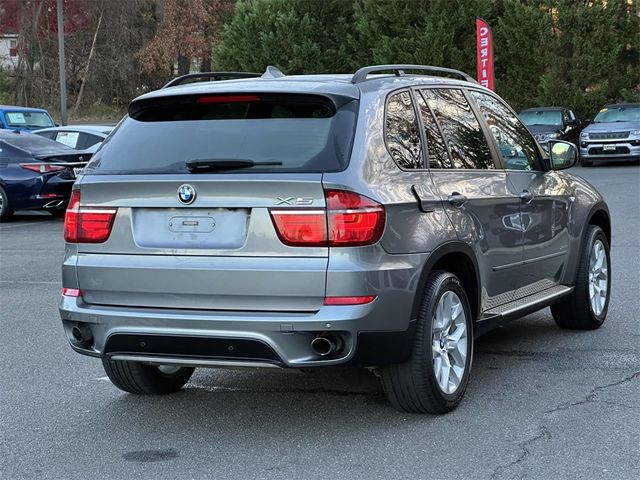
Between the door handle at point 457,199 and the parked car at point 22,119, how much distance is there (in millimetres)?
21392

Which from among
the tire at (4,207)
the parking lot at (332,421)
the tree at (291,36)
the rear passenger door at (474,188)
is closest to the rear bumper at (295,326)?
the parking lot at (332,421)

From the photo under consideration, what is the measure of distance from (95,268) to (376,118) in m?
1.54

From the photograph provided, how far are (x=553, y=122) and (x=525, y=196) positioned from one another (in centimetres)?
2572

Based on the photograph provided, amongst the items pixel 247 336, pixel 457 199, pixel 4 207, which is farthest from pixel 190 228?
pixel 4 207

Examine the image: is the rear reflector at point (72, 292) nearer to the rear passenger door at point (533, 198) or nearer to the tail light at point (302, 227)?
the tail light at point (302, 227)

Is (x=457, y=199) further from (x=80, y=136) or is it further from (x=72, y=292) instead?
(x=80, y=136)

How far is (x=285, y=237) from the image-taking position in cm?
463

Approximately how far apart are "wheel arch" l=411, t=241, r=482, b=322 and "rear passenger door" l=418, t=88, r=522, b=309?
7cm

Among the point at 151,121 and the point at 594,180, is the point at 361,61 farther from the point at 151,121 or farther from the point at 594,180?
the point at 151,121

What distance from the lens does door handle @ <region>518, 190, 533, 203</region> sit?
621cm

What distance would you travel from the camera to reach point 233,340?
15.3 feet

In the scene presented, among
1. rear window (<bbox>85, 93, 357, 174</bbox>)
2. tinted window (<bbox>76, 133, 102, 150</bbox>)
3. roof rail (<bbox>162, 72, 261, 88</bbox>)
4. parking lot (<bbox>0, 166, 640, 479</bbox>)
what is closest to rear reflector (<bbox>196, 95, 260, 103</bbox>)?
rear window (<bbox>85, 93, 357, 174</bbox>)

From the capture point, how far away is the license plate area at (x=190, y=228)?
15.5 ft

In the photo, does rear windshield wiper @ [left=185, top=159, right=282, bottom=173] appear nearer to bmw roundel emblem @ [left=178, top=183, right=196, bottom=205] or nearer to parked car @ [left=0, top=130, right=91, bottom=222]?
bmw roundel emblem @ [left=178, top=183, right=196, bottom=205]
